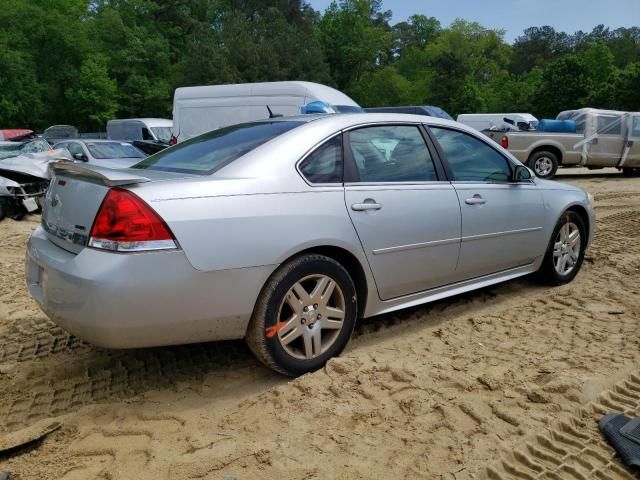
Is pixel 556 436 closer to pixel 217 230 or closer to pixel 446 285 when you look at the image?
pixel 446 285

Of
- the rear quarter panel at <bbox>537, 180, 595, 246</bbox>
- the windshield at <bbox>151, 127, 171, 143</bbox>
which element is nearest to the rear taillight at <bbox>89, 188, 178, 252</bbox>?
the rear quarter panel at <bbox>537, 180, 595, 246</bbox>

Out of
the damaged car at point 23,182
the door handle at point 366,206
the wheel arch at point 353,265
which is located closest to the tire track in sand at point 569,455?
the wheel arch at point 353,265

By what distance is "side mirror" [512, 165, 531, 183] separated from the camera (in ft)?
14.0

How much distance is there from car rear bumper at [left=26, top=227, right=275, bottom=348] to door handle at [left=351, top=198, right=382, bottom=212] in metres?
0.68

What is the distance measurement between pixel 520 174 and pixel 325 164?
6.16 ft

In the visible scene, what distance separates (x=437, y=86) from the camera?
47.7m

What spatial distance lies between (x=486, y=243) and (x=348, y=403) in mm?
1811

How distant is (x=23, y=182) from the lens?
31.9 feet

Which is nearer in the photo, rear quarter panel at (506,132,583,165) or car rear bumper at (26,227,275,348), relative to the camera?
car rear bumper at (26,227,275,348)

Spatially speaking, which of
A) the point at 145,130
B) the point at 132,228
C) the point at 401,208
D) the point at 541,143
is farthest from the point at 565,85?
the point at 132,228

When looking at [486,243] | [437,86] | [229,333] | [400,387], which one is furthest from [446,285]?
[437,86]

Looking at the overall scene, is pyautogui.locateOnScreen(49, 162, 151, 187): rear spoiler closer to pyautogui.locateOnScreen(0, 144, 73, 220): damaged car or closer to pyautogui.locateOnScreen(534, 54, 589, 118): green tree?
pyautogui.locateOnScreen(0, 144, 73, 220): damaged car

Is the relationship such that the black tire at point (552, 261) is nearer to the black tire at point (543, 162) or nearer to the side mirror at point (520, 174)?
the side mirror at point (520, 174)

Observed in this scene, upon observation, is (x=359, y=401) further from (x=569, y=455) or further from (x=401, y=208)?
(x=401, y=208)
